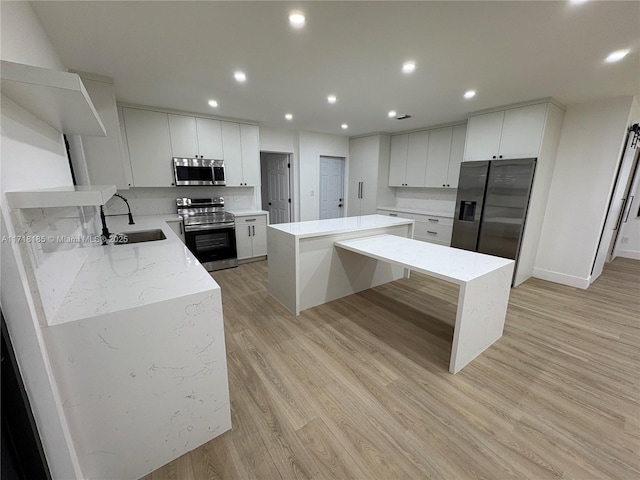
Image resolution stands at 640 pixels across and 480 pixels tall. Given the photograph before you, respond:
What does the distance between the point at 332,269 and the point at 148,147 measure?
323 centimetres

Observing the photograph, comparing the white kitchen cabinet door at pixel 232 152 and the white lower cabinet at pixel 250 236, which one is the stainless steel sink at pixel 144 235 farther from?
the white kitchen cabinet door at pixel 232 152

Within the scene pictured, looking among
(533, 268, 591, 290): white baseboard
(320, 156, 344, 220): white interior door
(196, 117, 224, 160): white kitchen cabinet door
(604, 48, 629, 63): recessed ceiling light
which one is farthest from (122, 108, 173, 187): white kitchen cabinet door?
(533, 268, 591, 290): white baseboard

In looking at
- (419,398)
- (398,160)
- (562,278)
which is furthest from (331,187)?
(419,398)

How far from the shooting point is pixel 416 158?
5270mm

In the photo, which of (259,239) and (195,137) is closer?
(195,137)

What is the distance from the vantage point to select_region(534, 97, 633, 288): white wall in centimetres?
327

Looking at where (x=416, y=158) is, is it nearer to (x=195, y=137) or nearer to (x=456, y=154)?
(x=456, y=154)

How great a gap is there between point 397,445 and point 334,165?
5.63 metres

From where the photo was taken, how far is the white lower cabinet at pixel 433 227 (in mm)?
4711

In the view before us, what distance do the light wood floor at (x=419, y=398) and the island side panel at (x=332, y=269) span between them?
22cm

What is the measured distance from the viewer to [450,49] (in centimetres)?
206

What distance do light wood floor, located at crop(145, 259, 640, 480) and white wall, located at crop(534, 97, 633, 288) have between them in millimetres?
886

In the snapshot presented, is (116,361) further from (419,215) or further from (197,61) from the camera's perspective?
(419,215)

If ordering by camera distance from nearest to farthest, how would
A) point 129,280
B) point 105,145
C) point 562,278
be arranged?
point 129,280
point 105,145
point 562,278
